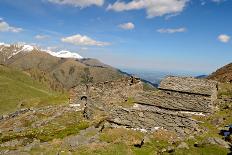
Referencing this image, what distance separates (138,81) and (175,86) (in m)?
7.34

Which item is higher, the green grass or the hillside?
the hillside

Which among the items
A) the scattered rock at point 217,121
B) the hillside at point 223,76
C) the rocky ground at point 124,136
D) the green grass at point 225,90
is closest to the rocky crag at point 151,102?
the rocky ground at point 124,136

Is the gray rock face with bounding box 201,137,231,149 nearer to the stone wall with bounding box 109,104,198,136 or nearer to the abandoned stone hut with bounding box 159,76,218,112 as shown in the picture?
the stone wall with bounding box 109,104,198,136

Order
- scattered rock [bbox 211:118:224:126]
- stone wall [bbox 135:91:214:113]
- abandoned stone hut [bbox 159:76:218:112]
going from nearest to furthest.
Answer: scattered rock [bbox 211:118:224:126] → stone wall [bbox 135:91:214:113] → abandoned stone hut [bbox 159:76:218:112]

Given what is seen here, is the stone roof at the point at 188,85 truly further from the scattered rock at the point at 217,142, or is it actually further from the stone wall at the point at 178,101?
the scattered rock at the point at 217,142

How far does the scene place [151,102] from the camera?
47719mm

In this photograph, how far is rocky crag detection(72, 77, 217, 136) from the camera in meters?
33.0

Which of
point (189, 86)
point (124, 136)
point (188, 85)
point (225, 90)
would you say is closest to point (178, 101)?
point (189, 86)

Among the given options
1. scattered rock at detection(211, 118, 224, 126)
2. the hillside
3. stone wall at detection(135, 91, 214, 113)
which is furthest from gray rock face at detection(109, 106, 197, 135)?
the hillside

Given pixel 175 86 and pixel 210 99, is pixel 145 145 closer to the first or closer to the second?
pixel 210 99

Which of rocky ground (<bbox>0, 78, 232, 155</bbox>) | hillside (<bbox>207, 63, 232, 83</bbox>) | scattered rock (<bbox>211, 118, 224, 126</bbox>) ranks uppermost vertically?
hillside (<bbox>207, 63, 232, 83</bbox>)

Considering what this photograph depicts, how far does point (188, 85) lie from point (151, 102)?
7.84 m

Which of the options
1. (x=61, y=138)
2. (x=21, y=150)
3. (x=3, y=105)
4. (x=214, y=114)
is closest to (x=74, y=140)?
(x=61, y=138)

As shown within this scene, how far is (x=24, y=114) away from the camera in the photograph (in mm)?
51344
